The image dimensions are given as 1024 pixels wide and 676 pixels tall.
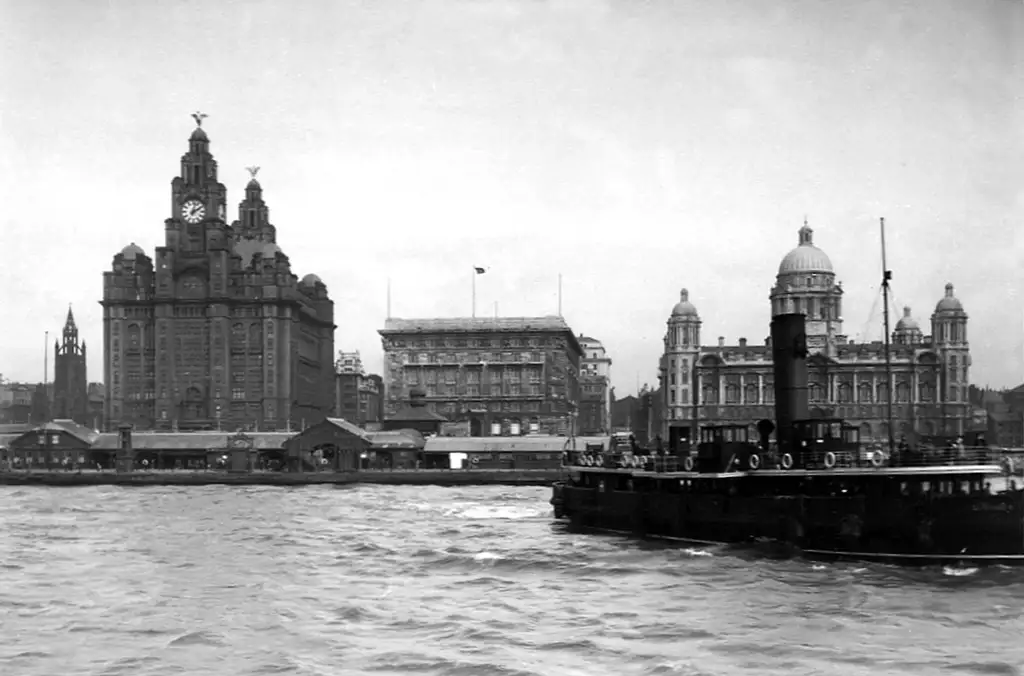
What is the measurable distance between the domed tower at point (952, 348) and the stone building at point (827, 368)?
0.13 m

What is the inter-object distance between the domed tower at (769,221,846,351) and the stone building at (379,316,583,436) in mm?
33088

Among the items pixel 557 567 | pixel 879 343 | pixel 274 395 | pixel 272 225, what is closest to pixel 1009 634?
pixel 557 567

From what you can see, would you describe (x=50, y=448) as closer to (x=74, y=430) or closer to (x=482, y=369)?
(x=74, y=430)

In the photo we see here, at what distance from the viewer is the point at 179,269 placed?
152m

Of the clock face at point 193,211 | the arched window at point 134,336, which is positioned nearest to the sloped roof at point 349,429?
the arched window at point 134,336

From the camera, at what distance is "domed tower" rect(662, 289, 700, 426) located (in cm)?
16638

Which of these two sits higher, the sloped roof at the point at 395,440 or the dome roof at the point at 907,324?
the dome roof at the point at 907,324

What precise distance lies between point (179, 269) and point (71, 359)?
35.7m

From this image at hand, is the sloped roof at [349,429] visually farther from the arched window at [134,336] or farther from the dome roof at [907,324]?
the dome roof at [907,324]

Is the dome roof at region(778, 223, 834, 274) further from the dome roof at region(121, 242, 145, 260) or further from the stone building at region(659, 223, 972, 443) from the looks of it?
the dome roof at region(121, 242, 145, 260)

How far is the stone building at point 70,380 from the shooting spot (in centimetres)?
17375

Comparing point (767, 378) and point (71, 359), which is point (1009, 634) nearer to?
point (767, 378)

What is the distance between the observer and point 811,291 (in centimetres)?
17000

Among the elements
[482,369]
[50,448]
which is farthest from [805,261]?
[50,448]
